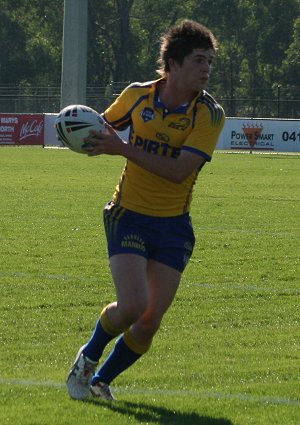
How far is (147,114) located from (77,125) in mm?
472

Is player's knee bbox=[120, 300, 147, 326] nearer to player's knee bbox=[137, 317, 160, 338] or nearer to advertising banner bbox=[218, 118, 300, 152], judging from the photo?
player's knee bbox=[137, 317, 160, 338]

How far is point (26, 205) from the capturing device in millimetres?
20703

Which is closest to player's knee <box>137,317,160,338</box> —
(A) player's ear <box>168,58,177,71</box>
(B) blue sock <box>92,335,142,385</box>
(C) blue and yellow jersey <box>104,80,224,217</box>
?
(B) blue sock <box>92,335,142,385</box>

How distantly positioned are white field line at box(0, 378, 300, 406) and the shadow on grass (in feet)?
1.04

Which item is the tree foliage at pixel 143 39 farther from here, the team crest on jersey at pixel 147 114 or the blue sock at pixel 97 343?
the blue sock at pixel 97 343

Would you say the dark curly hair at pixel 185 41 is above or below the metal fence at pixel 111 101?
above

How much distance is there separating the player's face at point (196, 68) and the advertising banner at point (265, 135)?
4155cm

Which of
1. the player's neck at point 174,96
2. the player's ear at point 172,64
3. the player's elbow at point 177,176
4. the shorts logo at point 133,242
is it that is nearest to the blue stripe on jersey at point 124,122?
the player's neck at point 174,96

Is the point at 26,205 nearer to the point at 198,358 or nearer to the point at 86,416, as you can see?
the point at 198,358

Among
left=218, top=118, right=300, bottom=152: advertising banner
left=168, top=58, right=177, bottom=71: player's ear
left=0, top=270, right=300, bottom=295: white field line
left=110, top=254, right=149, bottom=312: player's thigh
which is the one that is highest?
left=168, top=58, right=177, bottom=71: player's ear

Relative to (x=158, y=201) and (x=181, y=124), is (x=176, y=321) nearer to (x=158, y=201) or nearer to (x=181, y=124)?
(x=158, y=201)

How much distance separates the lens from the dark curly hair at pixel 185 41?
6.89 m

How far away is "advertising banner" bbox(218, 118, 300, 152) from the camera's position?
48.5 metres

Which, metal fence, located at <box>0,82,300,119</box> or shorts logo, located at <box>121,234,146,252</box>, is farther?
metal fence, located at <box>0,82,300,119</box>
